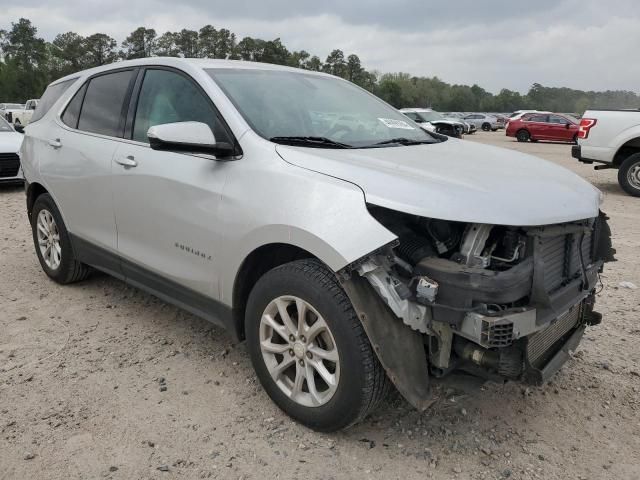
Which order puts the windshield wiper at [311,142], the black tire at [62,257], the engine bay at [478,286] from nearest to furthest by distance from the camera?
1. the engine bay at [478,286]
2. the windshield wiper at [311,142]
3. the black tire at [62,257]

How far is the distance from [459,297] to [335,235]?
568 millimetres

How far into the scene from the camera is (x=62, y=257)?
175 inches

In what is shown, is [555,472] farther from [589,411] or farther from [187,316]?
[187,316]

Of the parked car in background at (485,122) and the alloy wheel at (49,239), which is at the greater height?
the alloy wheel at (49,239)

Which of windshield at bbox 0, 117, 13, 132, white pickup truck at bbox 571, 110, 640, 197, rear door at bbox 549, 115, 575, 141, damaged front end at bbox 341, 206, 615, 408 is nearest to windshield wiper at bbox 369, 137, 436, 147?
damaged front end at bbox 341, 206, 615, 408

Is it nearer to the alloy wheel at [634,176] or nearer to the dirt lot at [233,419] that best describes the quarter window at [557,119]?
the alloy wheel at [634,176]

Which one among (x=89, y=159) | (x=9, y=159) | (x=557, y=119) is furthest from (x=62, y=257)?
(x=557, y=119)

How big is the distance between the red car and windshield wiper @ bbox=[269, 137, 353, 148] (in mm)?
27834

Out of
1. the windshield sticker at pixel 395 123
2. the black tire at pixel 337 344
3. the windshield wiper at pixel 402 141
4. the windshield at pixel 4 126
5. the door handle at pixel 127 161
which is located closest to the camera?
the black tire at pixel 337 344

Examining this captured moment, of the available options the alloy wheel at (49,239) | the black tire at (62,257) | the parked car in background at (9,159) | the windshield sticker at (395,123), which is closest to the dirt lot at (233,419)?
the black tire at (62,257)

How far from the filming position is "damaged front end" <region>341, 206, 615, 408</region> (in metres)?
2.19

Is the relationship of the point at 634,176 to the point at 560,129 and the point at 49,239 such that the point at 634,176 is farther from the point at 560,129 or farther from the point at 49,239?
the point at 560,129

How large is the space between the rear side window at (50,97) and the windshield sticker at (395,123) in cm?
259

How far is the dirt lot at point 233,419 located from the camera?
2445 millimetres
